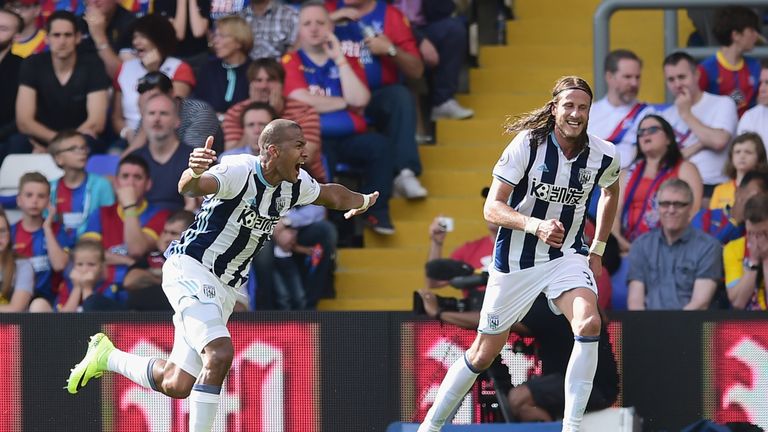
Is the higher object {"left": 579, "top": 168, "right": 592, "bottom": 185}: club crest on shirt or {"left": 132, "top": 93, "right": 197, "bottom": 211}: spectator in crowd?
{"left": 132, "top": 93, "right": 197, "bottom": 211}: spectator in crowd

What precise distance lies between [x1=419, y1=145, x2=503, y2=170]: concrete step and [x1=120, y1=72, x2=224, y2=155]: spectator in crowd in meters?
1.93

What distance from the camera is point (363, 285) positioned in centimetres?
1237

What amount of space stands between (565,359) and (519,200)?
123 centimetres

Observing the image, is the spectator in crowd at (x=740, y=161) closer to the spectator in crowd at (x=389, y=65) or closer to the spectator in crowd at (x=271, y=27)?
the spectator in crowd at (x=389, y=65)

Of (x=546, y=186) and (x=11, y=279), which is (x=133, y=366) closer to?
(x=11, y=279)

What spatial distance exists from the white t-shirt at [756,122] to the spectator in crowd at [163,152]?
4061 mm

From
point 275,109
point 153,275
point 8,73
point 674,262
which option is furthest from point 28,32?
point 674,262

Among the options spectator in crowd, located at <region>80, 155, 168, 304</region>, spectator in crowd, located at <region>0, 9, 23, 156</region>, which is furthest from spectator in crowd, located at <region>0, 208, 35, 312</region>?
spectator in crowd, located at <region>0, 9, 23, 156</region>

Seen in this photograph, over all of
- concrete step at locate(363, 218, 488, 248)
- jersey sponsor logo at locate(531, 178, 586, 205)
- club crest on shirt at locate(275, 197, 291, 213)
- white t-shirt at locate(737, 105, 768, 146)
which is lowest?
concrete step at locate(363, 218, 488, 248)

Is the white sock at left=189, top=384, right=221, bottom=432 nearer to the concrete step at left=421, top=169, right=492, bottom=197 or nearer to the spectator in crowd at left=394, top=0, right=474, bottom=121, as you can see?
the concrete step at left=421, top=169, right=492, bottom=197

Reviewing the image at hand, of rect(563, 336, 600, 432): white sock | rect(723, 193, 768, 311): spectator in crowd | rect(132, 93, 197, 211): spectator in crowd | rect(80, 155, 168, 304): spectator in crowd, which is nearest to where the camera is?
rect(563, 336, 600, 432): white sock

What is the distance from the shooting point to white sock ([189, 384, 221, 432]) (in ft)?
29.0

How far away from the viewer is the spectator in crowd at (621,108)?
469 inches

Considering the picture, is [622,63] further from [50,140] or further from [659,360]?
[50,140]
